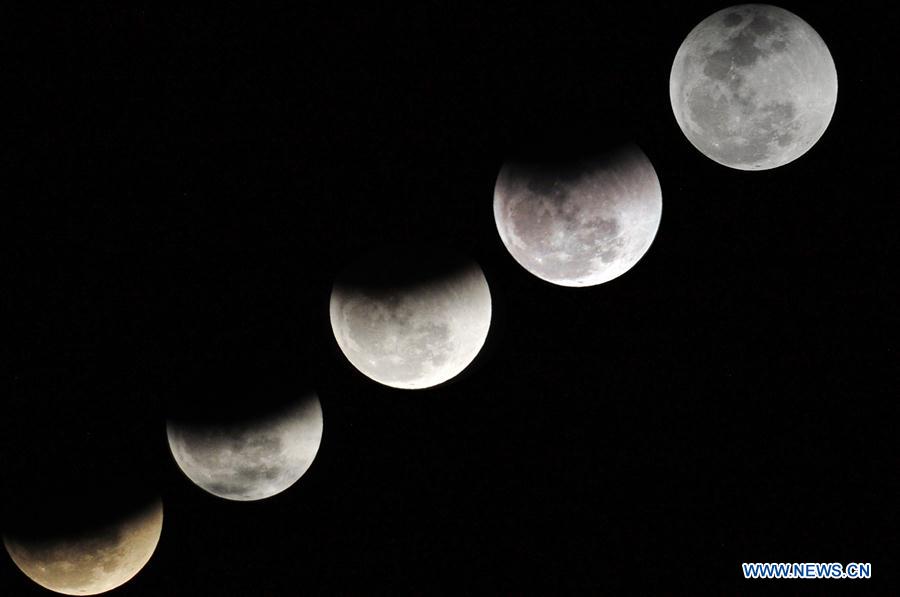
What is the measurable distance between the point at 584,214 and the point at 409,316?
1.55m

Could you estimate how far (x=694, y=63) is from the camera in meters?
5.62

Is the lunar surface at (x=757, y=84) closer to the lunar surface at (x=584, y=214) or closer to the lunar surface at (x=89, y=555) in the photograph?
the lunar surface at (x=584, y=214)

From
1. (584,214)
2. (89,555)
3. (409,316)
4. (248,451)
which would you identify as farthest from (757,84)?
Answer: (89,555)

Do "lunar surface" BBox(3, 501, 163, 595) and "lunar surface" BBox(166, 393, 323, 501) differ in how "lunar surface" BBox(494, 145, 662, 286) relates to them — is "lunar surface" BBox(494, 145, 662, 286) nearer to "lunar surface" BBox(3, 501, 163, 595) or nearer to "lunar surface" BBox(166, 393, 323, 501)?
"lunar surface" BBox(166, 393, 323, 501)

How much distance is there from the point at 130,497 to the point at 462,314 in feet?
10.7

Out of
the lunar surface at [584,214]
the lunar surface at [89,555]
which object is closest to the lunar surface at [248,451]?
the lunar surface at [89,555]

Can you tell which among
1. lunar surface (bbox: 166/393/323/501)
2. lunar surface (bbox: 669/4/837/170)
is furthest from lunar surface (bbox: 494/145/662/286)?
lunar surface (bbox: 166/393/323/501)

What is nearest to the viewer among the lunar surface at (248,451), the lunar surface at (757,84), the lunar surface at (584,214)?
the lunar surface at (757,84)

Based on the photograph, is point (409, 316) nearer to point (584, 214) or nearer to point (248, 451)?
point (584, 214)

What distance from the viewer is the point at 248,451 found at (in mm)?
6293

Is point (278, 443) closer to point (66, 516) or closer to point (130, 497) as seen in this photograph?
point (130, 497)

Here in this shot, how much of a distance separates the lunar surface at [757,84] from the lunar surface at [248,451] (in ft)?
13.0

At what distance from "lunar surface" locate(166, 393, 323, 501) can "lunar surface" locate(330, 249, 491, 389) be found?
31.1 inches

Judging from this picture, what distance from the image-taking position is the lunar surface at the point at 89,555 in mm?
6371
